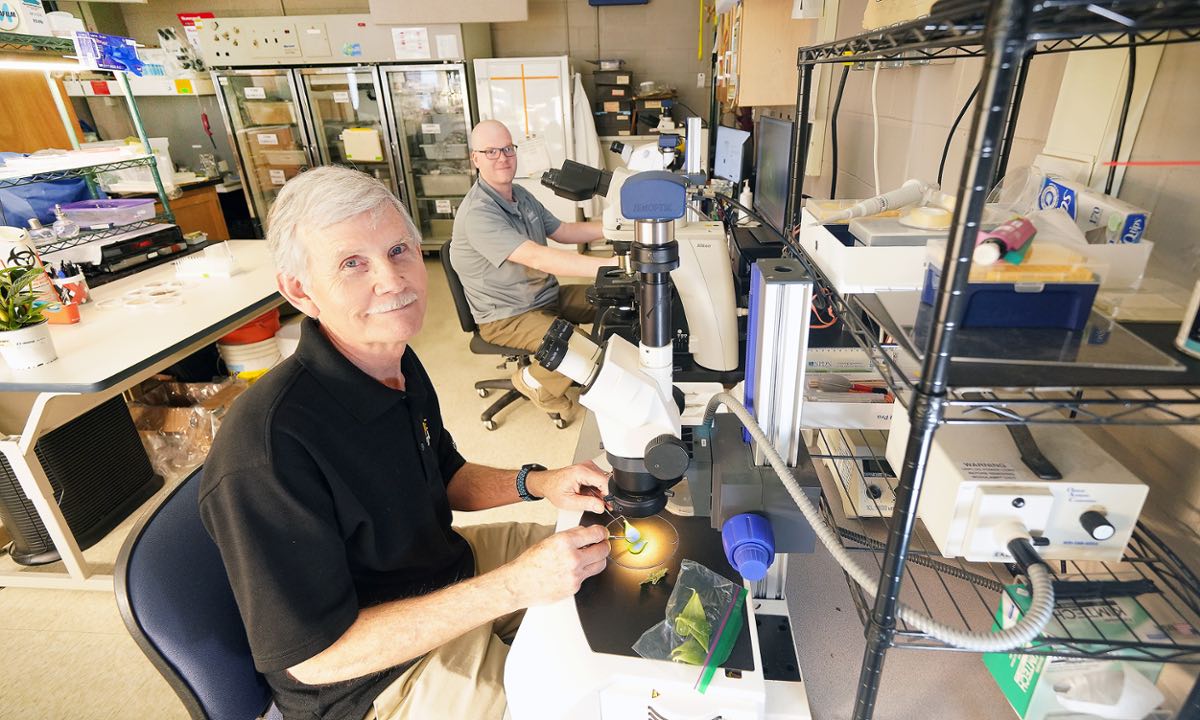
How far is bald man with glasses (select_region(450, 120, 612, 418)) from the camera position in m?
2.40

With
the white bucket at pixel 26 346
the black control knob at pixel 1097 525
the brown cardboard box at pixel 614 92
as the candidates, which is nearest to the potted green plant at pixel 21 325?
the white bucket at pixel 26 346

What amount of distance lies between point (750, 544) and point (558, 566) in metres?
0.28

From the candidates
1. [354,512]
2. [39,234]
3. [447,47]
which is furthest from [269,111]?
[354,512]

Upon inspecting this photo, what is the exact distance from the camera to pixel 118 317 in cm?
214

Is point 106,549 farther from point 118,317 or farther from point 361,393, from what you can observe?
point 361,393

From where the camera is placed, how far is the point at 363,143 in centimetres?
492

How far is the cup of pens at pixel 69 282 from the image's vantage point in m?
2.10

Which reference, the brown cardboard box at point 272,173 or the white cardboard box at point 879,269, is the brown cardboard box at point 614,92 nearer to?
the brown cardboard box at point 272,173

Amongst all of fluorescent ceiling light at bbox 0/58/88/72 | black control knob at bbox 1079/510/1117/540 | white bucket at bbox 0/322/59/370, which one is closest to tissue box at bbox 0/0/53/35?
fluorescent ceiling light at bbox 0/58/88/72

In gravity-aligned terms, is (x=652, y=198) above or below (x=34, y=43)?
below

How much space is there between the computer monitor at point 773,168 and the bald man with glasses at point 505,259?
2.50 ft

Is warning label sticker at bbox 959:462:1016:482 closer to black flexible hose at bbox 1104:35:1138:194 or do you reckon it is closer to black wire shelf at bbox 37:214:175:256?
black flexible hose at bbox 1104:35:1138:194

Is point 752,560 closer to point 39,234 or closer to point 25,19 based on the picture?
point 39,234

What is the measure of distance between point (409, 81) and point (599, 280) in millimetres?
4143
